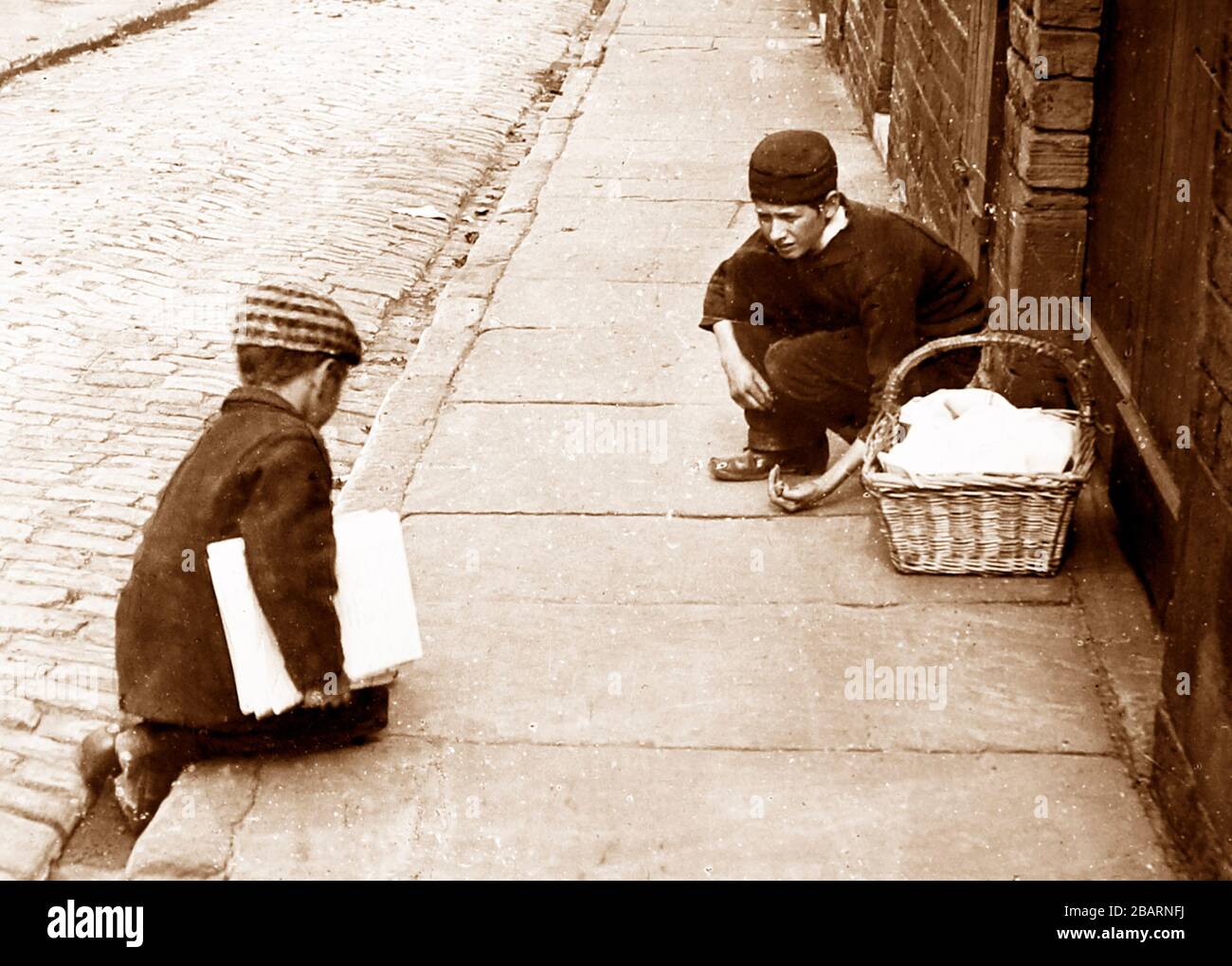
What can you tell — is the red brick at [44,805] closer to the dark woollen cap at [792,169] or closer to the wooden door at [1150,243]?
the dark woollen cap at [792,169]

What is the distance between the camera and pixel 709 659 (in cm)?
495

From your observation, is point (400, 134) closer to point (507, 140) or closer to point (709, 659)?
point (507, 140)

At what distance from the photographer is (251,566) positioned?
423 centimetres

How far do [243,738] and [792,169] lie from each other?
2.31 metres

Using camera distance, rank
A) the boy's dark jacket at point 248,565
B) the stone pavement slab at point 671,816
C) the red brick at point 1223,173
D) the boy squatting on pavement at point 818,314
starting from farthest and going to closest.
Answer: the boy squatting on pavement at point 818,314
the boy's dark jacket at point 248,565
the stone pavement slab at point 671,816
the red brick at point 1223,173

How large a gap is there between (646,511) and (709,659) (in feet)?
3.51

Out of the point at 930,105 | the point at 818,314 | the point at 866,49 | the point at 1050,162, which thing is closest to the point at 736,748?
the point at 818,314

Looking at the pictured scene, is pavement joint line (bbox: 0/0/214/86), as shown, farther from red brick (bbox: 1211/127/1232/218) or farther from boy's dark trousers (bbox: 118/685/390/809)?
red brick (bbox: 1211/127/1232/218)

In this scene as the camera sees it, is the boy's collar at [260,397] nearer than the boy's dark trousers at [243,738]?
Yes

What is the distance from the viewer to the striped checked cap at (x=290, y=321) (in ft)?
14.0

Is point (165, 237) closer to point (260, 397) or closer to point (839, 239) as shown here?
point (839, 239)

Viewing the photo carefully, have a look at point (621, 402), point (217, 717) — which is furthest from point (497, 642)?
point (621, 402)

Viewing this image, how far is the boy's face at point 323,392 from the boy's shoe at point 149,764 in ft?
2.78

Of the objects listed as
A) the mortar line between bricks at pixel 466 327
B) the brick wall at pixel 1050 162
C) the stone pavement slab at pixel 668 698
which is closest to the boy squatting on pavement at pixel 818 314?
the stone pavement slab at pixel 668 698
